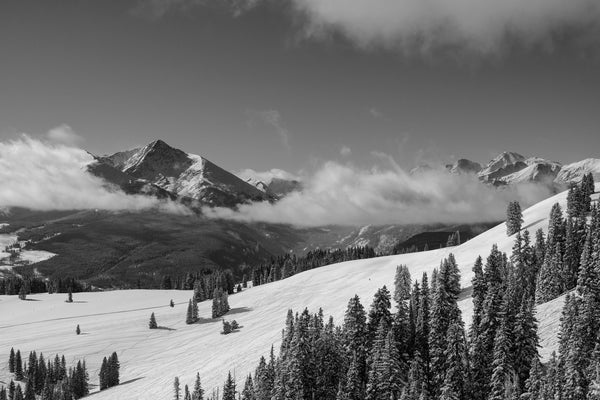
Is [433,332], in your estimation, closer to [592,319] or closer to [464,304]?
[592,319]

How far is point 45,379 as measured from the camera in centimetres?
14138

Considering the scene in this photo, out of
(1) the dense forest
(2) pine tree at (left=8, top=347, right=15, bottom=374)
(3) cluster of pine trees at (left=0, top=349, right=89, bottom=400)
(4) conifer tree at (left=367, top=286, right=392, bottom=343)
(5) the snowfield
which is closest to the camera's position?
(1) the dense forest

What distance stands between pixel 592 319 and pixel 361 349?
1297 inches

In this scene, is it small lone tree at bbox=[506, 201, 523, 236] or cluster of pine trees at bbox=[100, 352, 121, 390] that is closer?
cluster of pine trees at bbox=[100, 352, 121, 390]

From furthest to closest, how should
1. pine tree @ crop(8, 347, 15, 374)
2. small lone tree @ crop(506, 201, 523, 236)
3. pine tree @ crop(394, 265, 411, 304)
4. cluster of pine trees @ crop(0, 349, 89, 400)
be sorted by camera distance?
pine tree @ crop(8, 347, 15, 374), small lone tree @ crop(506, 201, 523, 236), cluster of pine trees @ crop(0, 349, 89, 400), pine tree @ crop(394, 265, 411, 304)

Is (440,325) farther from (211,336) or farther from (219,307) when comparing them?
(219,307)

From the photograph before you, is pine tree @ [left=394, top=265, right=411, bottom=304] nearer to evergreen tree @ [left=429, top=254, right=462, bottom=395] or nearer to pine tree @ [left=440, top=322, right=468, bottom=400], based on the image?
evergreen tree @ [left=429, top=254, right=462, bottom=395]

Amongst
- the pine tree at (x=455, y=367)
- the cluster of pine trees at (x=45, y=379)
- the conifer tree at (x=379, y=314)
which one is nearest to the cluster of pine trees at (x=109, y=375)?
the cluster of pine trees at (x=45, y=379)

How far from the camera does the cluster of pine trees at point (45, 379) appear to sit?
434 feet

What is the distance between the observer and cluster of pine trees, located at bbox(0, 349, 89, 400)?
132 metres

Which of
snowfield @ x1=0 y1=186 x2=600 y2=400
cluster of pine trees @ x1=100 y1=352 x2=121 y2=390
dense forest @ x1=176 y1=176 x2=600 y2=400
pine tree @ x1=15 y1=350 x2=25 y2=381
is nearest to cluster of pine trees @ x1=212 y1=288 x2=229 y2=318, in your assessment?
snowfield @ x1=0 y1=186 x2=600 y2=400

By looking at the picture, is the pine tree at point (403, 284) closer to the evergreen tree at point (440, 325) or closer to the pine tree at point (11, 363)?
the evergreen tree at point (440, 325)

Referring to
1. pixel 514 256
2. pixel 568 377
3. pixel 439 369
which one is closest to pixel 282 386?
pixel 439 369

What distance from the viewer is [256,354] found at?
120750mm
